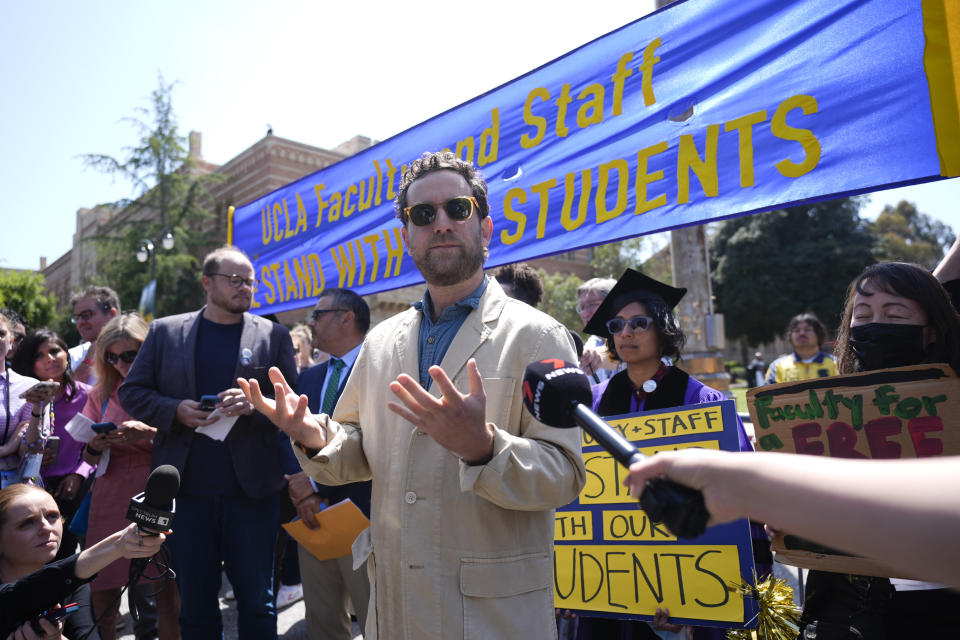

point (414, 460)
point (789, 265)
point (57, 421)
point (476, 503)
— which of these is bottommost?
point (476, 503)

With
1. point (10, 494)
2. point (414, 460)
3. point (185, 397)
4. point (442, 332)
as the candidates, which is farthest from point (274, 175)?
point (414, 460)

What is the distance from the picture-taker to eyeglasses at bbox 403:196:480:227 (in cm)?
229

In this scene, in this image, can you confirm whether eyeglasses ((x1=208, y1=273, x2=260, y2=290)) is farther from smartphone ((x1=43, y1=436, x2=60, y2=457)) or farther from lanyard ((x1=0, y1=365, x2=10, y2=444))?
lanyard ((x1=0, y1=365, x2=10, y2=444))

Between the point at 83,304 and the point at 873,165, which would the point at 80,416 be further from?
the point at 873,165

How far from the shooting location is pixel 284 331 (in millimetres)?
4082

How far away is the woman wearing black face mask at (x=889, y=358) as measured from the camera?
2023mm

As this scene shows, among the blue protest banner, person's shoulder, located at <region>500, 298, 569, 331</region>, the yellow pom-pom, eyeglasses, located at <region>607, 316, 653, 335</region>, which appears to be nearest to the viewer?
person's shoulder, located at <region>500, 298, 569, 331</region>

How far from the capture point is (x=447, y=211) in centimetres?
229

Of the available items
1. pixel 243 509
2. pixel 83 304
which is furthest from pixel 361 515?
pixel 83 304

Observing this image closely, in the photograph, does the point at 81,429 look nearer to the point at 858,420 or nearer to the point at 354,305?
the point at 354,305

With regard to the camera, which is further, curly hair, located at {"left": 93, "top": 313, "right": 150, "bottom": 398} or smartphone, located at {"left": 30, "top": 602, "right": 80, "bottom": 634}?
curly hair, located at {"left": 93, "top": 313, "right": 150, "bottom": 398}

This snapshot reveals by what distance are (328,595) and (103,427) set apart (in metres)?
1.85

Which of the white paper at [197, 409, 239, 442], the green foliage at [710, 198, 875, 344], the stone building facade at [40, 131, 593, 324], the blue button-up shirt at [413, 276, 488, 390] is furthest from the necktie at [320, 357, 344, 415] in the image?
the green foliage at [710, 198, 875, 344]

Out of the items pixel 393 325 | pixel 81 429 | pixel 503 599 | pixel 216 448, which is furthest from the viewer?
pixel 81 429
